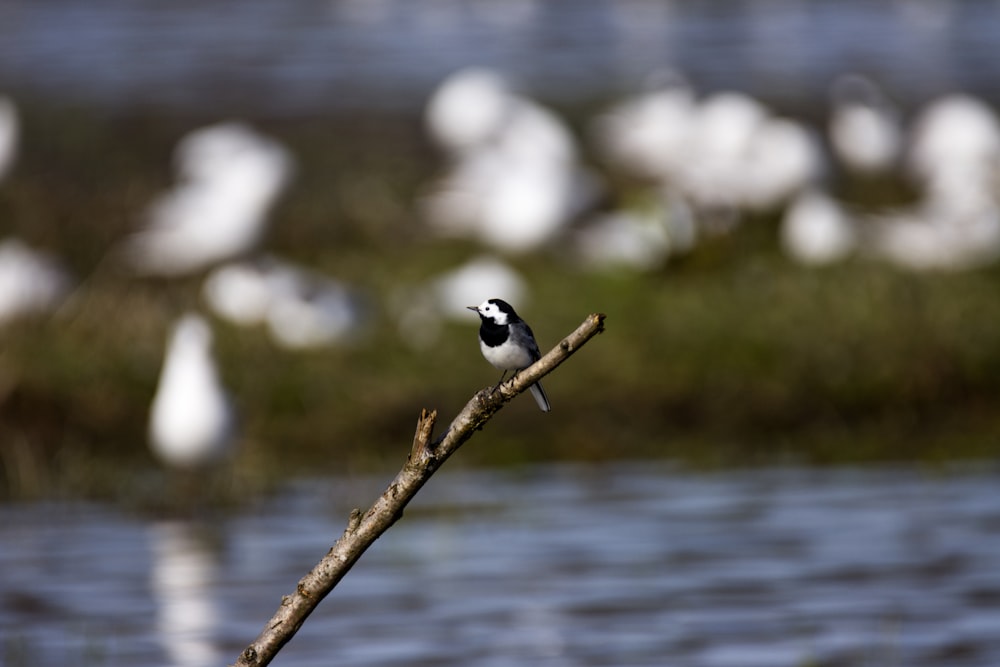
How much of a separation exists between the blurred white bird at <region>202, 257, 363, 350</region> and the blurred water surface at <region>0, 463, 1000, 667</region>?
6.57ft

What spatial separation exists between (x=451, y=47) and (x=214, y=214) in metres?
13.8

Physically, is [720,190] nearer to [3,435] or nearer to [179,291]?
[179,291]

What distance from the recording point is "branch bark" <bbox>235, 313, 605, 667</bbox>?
17.2 feet

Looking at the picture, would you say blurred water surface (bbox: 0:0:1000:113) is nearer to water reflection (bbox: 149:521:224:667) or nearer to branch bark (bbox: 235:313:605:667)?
water reflection (bbox: 149:521:224:667)

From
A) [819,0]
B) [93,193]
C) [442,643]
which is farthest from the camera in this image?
[819,0]

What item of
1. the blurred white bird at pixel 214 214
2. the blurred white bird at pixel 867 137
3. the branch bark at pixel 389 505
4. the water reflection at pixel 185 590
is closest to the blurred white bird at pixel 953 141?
the blurred white bird at pixel 867 137

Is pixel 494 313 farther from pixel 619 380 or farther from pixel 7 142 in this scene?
pixel 7 142

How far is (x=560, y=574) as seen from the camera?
959cm

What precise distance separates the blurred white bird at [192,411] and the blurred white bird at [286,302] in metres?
1.92

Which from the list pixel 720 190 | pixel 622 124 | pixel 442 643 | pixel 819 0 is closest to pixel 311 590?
pixel 442 643

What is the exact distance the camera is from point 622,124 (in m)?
21.3

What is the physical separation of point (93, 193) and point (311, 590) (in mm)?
14218

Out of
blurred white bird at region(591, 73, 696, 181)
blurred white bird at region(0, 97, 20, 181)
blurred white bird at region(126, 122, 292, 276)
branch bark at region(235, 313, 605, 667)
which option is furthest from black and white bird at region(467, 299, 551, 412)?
blurred white bird at region(0, 97, 20, 181)

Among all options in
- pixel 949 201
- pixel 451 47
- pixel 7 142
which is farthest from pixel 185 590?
pixel 451 47
